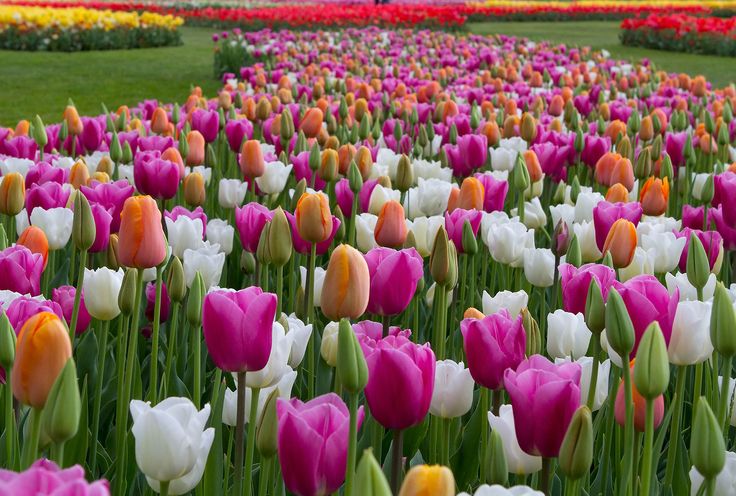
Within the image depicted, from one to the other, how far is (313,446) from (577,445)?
367mm

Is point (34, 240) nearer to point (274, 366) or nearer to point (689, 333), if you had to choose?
point (274, 366)

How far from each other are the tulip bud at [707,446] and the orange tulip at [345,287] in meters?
0.61

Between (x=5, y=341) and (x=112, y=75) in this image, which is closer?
(x=5, y=341)

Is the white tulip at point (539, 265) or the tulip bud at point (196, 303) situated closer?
the tulip bud at point (196, 303)

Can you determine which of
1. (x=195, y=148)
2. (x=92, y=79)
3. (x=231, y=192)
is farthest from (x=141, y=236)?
(x=92, y=79)

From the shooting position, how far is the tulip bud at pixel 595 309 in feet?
5.39

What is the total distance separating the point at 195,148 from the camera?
3.87 m

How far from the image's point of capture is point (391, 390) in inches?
53.7

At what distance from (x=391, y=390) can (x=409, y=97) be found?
5.26 metres

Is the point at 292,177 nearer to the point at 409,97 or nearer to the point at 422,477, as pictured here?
the point at 409,97

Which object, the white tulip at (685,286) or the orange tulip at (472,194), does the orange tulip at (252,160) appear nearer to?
the orange tulip at (472,194)

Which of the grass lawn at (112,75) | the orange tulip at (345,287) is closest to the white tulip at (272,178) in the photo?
the orange tulip at (345,287)

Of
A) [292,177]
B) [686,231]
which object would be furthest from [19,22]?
[686,231]

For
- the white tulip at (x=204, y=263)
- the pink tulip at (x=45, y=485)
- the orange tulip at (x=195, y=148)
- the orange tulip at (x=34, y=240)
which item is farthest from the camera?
the orange tulip at (x=195, y=148)
